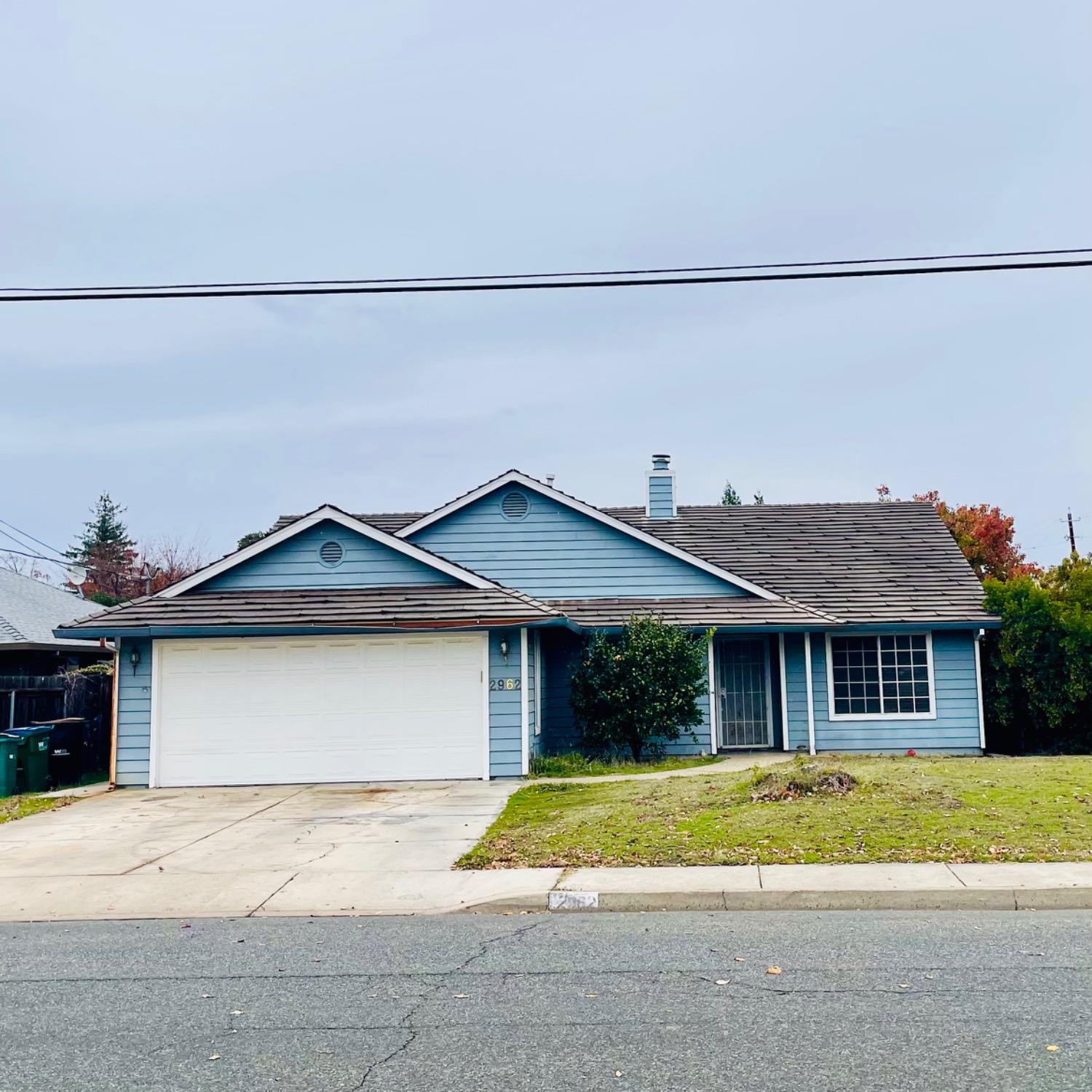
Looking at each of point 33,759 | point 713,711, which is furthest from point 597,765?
point 33,759

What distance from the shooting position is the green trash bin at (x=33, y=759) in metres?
16.7

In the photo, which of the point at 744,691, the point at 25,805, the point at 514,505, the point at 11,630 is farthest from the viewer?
the point at 11,630

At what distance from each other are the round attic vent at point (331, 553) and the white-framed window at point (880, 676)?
350 inches

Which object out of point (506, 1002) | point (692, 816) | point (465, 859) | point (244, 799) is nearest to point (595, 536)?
point (244, 799)

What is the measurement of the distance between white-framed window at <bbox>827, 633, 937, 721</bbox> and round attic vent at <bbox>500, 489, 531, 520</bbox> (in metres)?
6.04

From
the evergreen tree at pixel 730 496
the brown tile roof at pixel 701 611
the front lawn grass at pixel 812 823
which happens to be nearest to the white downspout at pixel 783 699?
the brown tile roof at pixel 701 611

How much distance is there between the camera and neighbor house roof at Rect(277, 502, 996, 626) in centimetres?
1998

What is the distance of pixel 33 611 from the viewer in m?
26.1

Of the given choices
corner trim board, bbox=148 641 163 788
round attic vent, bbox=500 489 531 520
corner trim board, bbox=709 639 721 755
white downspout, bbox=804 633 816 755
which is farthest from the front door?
corner trim board, bbox=148 641 163 788

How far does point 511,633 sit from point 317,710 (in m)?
→ 3.11

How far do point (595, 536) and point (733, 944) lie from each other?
13.8 m

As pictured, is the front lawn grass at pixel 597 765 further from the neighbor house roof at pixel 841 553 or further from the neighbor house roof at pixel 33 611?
the neighbor house roof at pixel 33 611

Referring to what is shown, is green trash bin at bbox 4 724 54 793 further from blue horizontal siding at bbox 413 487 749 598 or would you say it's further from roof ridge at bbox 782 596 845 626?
roof ridge at bbox 782 596 845 626

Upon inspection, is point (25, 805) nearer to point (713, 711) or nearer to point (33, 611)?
point (713, 711)
